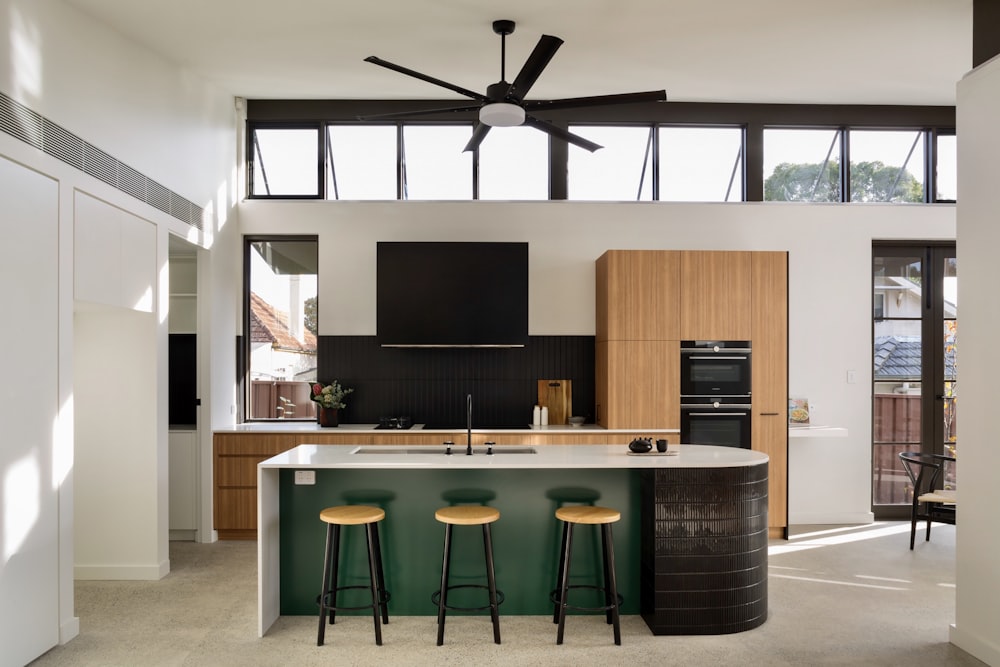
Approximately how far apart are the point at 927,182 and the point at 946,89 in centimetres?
91

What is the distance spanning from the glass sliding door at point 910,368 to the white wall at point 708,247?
0.56 ft

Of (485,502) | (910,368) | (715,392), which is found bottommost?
(485,502)

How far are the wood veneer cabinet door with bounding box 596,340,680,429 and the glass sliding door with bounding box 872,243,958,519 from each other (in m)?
2.13

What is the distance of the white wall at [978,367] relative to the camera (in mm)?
3350

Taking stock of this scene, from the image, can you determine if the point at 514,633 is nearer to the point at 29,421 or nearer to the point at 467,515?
the point at 467,515

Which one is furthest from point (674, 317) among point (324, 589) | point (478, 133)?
point (324, 589)

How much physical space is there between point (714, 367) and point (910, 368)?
2.15 metres

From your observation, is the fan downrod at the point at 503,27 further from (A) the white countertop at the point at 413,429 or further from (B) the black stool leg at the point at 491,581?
(B) the black stool leg at the point at 491,581

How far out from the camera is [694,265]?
221 inches

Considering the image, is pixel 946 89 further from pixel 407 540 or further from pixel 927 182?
pixel 407 540

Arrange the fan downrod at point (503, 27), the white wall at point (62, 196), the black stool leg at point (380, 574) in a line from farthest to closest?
the fan downrod at point (503, 27)
the black stool leg at point (380, 574)
the white wall at point (62, 196)

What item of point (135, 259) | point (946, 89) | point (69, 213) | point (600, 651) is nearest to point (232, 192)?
point (135, 259)

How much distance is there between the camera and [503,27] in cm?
446

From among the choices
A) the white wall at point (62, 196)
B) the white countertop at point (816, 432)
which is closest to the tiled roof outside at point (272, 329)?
the white wall at point (62, 196)
